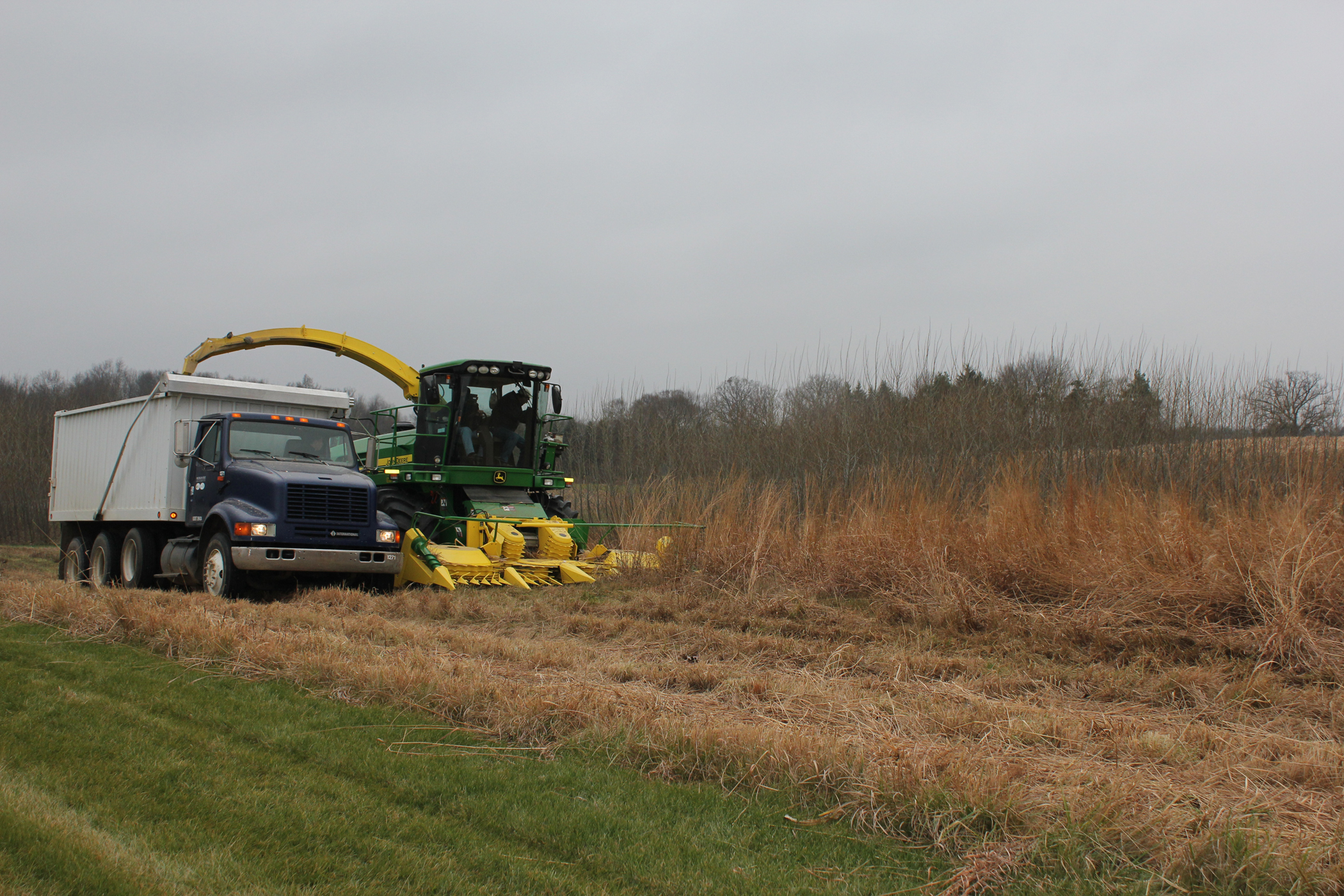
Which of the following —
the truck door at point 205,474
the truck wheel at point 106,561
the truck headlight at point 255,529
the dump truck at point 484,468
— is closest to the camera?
the truck headlight at point 255,529

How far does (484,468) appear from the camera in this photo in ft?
48.3

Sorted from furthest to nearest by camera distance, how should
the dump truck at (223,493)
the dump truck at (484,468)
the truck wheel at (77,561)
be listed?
the truck wheel at (77,561)
the dump truck at (484,468)
the dump truck at (223,493)

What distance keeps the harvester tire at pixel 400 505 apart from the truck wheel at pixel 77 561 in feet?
16.1

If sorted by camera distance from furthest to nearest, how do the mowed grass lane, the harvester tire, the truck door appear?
the harvester tire, the truck door, the mowed grass lane

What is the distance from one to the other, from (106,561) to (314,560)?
5.21 m

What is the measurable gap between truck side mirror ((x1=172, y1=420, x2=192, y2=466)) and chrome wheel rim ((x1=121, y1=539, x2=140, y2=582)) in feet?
6.58

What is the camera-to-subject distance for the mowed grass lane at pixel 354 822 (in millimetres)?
3184

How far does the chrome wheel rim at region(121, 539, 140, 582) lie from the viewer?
13586mm

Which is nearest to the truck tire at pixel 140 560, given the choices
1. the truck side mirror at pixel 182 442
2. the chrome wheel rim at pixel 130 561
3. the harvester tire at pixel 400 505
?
the chrome wheel rim at pixel 130 561

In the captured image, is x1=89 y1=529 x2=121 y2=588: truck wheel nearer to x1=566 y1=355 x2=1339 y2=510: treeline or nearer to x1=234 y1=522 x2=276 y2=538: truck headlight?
x1=234 y1=522 x2=276 y2=538: truck headlight

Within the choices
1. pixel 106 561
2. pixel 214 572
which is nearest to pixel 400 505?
pixel 214 572

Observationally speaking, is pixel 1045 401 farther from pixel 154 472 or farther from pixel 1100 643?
pixel 154 472

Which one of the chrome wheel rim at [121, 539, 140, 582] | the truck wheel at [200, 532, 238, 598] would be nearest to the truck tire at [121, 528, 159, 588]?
the chrome wheel rim at [121, 539, 140, 582]

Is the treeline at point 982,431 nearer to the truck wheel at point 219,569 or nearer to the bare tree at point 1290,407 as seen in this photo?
the bare tree at point 1290,407
